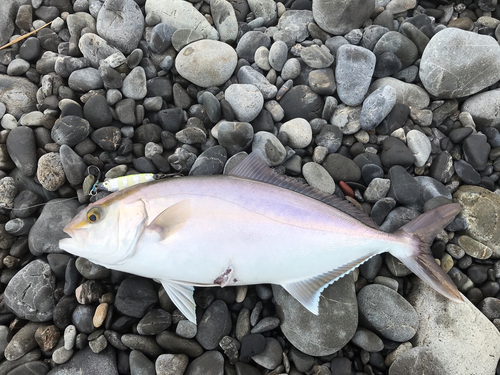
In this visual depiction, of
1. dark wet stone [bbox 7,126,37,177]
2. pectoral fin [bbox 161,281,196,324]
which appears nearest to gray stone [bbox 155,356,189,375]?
pectoral fin [bbox 161,281,196,324]

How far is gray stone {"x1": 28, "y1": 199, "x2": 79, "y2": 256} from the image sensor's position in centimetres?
257

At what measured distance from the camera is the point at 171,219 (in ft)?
7.04

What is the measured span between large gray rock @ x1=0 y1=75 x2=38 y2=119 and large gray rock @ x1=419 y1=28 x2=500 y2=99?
13.0 feet

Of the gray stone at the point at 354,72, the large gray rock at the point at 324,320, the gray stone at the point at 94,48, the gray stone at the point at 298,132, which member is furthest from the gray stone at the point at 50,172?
the gray stone at the point at 354,72

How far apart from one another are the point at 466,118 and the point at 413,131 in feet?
2.16

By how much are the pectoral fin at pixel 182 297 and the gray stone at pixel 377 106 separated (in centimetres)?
222

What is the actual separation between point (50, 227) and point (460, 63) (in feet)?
13.5

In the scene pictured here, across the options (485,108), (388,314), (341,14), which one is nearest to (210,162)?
(388,314)

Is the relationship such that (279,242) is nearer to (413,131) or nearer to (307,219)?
(307,219)

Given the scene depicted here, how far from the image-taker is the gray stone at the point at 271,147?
2785 mm

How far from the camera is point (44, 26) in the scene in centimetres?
327

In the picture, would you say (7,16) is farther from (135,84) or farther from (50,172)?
(50,172)

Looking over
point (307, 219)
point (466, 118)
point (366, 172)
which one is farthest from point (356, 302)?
point (466, 118)

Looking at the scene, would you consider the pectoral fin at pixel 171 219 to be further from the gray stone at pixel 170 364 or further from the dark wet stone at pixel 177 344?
the gray stone at pixel 170 364
